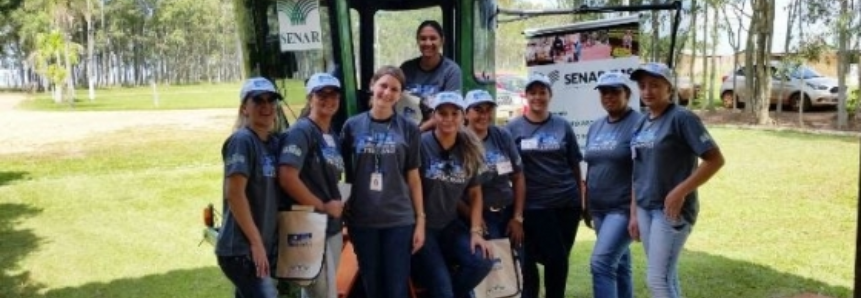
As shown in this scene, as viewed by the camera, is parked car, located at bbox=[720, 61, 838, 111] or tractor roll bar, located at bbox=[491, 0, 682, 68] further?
parked car, located at bbox=[720, 61, 838, 111]

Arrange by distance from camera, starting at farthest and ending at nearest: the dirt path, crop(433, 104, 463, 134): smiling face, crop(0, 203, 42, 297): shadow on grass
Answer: the dirt path < crop(0, 203, 42, 297): shadow on grass < crop(433, 104, 463, 134): smiling face

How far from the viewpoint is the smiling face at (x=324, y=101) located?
11.5 ft

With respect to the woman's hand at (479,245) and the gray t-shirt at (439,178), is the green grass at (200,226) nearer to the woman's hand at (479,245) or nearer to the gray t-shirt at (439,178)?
the woman's hand at (479,245)

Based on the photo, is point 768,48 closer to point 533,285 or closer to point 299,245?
point 533,285

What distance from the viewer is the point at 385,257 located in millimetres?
3744

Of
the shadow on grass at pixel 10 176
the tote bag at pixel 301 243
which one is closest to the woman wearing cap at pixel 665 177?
the tote bag at pixel 301 243

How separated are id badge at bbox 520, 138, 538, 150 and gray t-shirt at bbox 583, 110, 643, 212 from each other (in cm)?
31

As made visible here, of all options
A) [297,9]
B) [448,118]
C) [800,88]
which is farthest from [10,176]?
[800,88]

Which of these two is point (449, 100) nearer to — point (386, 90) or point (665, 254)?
point (386, 90)

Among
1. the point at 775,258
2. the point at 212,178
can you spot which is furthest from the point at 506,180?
the point at 212,178

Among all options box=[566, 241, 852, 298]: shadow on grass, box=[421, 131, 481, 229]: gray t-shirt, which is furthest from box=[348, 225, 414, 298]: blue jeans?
Result: box=[566, 241, 852, 298]: shadow on grass

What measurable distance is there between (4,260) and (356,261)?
5.69m

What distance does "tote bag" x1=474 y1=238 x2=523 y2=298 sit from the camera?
162 inches

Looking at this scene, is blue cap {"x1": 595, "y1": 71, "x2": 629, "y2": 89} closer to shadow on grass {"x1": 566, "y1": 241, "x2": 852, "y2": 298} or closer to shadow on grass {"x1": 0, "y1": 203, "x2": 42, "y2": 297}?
shadow on grass {"x1": 566, "y1": 241, "x2": 852, "y2": 298}
